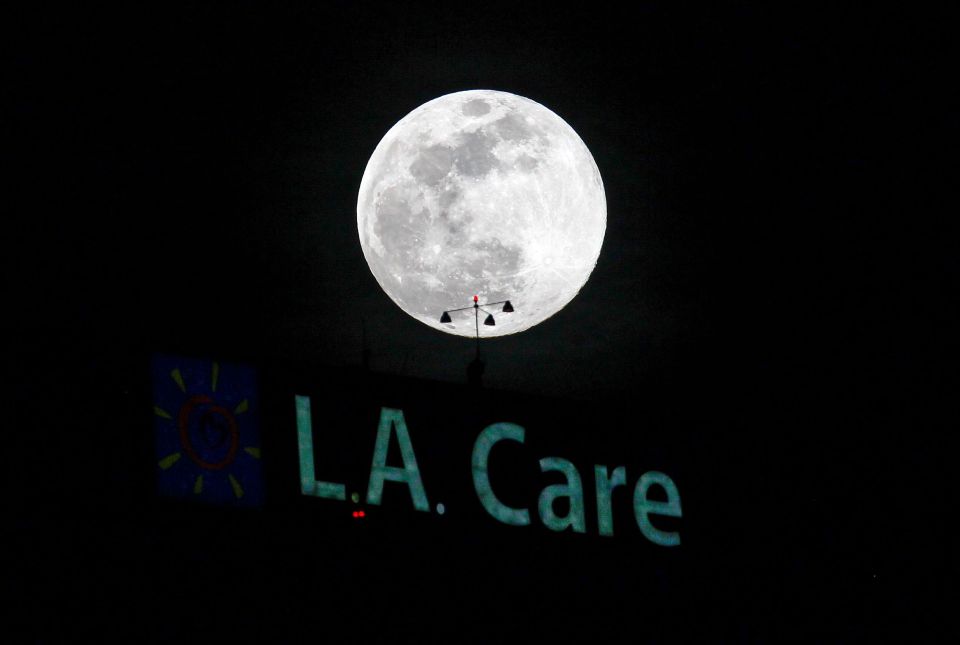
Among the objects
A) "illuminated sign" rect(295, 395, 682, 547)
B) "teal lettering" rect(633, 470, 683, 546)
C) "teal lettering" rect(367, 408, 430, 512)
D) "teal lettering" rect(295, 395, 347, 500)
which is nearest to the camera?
"teal lettering" rect(295, 395, 347, 500)

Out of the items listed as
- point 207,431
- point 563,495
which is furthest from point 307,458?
point 563,495

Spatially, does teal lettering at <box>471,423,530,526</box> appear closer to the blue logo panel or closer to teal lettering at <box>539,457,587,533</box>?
teal lettering at <box>539,457,587,533</box>

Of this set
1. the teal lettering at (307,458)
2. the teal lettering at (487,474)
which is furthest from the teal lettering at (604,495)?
the teal lettering at (307,458)

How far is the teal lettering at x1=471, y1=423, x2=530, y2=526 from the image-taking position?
58.9 feet

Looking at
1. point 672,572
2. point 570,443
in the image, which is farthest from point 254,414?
point 672,572

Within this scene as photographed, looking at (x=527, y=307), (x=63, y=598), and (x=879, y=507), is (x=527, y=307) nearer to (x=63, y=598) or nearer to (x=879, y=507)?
(x=879, y=507)

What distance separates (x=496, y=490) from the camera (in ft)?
59.5

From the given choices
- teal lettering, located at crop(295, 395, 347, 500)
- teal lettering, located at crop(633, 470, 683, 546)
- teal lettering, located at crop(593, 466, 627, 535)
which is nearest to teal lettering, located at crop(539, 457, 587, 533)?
teal lettering, located at crop(593, 466, 627, 535)

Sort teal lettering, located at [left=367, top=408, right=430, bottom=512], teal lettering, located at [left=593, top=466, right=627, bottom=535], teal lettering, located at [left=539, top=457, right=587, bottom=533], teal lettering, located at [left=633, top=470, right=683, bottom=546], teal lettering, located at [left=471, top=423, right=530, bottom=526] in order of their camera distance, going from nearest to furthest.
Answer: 1. teal lettering, located at [left=367, top=408, right=430, bottom=512]
2. teal lettering, located at [left=471, top=423, right=530, bottom=526]
3. teal lettering, located at [left=539, top=457, right=587, bottom=533]
4. teal lettering, located at [left=593, top=466, right=627, bottom=535]
5. teal lettering, located at [left=633, top=470, right=683, bottom=546]

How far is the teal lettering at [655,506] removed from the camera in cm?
1941

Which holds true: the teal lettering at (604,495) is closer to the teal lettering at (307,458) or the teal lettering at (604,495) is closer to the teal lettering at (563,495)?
the teal lettering at (563,495)

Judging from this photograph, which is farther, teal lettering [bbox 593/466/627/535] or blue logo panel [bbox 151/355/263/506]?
teal lettering [bbox 593/466/627/535]

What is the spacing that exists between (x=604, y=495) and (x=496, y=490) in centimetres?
204

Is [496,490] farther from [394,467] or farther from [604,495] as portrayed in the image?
[604,495]
